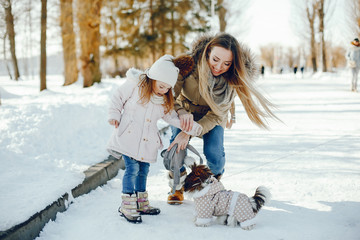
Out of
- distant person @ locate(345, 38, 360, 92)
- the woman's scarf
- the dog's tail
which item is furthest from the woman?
distant person @ locate(345, 38, 360, 92)

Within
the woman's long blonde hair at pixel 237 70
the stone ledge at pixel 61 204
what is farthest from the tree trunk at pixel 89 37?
the woman's long blonde hair at pixel 237 70

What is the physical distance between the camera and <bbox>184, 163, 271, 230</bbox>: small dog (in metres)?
2.46

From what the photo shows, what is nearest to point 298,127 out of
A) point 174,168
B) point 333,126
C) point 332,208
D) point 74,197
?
point 333,126

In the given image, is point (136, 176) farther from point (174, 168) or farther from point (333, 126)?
point (333, 126)

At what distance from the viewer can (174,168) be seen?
2746mm

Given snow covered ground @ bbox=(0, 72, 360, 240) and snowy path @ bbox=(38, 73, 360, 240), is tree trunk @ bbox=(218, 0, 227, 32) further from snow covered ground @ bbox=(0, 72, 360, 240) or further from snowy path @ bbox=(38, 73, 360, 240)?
snowy path @ bbox=(38, 73, 360, 240)

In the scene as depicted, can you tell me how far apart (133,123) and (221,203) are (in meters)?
0.95

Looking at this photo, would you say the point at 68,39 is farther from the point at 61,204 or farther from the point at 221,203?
the point at 221,203

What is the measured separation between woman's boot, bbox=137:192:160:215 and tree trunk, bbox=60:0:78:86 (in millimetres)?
12914

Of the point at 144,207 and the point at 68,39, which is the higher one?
the point at 68,39

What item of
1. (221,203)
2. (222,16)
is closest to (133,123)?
(221,203)

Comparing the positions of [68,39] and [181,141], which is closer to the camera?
[181,141]

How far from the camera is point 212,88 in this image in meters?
2.91

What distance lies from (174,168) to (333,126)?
4394mm
